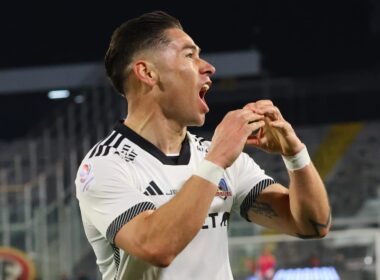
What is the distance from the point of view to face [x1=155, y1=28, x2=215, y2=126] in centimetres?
231

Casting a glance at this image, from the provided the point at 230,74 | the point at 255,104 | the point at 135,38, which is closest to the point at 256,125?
the point at 255,104

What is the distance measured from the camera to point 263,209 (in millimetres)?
2463

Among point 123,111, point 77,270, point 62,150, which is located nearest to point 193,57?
point 77,270

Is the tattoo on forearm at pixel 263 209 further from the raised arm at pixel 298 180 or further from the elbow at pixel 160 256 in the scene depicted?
the elbow at pixel 160 256

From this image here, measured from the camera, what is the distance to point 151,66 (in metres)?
2.36

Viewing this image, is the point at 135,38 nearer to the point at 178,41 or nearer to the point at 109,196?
the point at 178,41

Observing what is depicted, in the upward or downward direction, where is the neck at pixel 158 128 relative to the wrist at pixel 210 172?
downward

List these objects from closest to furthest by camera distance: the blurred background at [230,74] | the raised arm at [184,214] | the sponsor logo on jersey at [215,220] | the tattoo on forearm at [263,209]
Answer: the raised arm at [184,214], the sponsor logo on jersey at [215,220], the tattoo on forearm at [263,209], the blurred background at [230,74]

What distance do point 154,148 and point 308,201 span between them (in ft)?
1.24

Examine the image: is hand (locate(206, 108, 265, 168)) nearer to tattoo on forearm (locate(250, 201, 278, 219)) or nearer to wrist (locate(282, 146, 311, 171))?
wrist (locate(282, 146, 311, 171))

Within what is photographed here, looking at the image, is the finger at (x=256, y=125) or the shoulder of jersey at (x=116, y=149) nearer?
the finger at (x=256, y=125)

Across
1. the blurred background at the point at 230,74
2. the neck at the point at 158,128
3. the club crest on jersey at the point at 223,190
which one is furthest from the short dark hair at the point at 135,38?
the blurred background at the point at 230,74

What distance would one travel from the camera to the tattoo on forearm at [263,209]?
245 centimetres

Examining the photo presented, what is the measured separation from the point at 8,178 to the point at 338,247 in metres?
7.03
